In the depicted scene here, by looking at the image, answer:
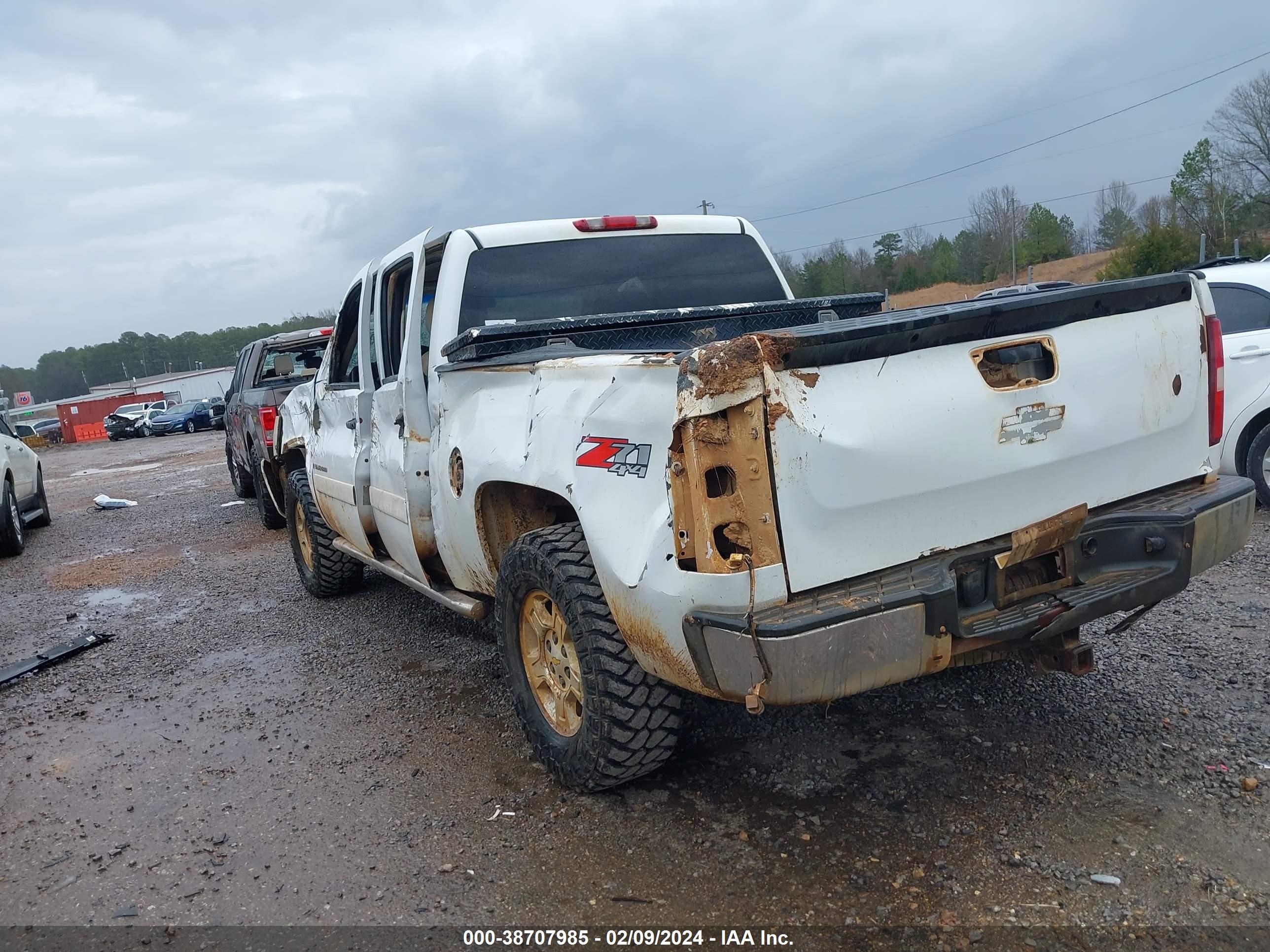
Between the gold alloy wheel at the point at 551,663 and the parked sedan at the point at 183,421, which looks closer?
the gold alloy wheel at the point at 551,663

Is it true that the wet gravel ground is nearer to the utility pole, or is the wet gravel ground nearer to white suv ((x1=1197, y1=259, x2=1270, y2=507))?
white suv ((x1=1197, y1=259, x2=1270, y2=507))

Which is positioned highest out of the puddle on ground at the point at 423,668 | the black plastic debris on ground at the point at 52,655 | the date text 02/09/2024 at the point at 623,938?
the black plastic debris on ground at the point at 52,655

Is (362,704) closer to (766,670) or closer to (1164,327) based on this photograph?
(766,670)

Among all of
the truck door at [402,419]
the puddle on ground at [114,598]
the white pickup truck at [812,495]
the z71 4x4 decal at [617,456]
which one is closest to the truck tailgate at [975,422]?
the white pickup truck at [812,495]

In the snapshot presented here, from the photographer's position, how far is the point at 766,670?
249cm

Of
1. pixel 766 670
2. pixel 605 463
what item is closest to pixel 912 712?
pixel 766 670

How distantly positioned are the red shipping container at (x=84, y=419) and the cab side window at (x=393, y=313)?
142 feet

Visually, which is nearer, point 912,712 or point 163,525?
point 912,712

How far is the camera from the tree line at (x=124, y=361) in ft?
413

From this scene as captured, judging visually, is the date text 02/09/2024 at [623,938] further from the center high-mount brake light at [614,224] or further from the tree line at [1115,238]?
the tree line at [1115,238]

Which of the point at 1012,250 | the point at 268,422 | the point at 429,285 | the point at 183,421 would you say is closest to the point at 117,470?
the point at 268,422

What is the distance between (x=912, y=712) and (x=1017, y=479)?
1.36 metres

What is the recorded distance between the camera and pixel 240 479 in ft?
40.6

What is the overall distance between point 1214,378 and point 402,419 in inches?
128
